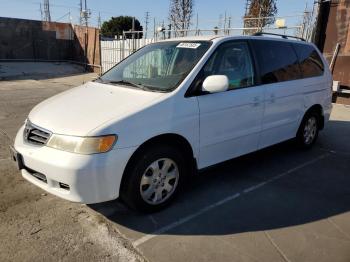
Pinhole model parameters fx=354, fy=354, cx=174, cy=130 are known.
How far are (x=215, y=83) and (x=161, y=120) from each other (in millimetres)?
705

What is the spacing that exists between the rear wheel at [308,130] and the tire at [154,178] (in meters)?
2.61

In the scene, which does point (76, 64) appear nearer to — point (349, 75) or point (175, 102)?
point (349, 75)

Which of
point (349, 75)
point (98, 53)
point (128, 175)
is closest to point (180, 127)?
point (128, 175)

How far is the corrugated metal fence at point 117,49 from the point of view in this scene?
49.3ft

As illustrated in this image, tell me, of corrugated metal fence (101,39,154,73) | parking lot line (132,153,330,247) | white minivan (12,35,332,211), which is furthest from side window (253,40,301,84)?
corrugated metal fence (101,39,154,73)

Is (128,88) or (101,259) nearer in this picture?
(101,259)

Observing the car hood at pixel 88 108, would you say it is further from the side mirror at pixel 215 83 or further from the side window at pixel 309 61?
the side window at pixel 309 61

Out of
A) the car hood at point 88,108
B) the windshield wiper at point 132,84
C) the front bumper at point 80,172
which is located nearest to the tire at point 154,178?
the front bumper at point 80,172

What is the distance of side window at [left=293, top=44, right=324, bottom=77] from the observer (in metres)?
5.29

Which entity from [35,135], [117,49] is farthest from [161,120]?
[117,49]

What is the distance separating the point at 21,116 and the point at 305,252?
22.5 feet

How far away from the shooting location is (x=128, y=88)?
3.82m

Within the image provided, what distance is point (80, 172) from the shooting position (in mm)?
2934

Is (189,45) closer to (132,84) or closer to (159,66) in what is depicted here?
(159,66)
